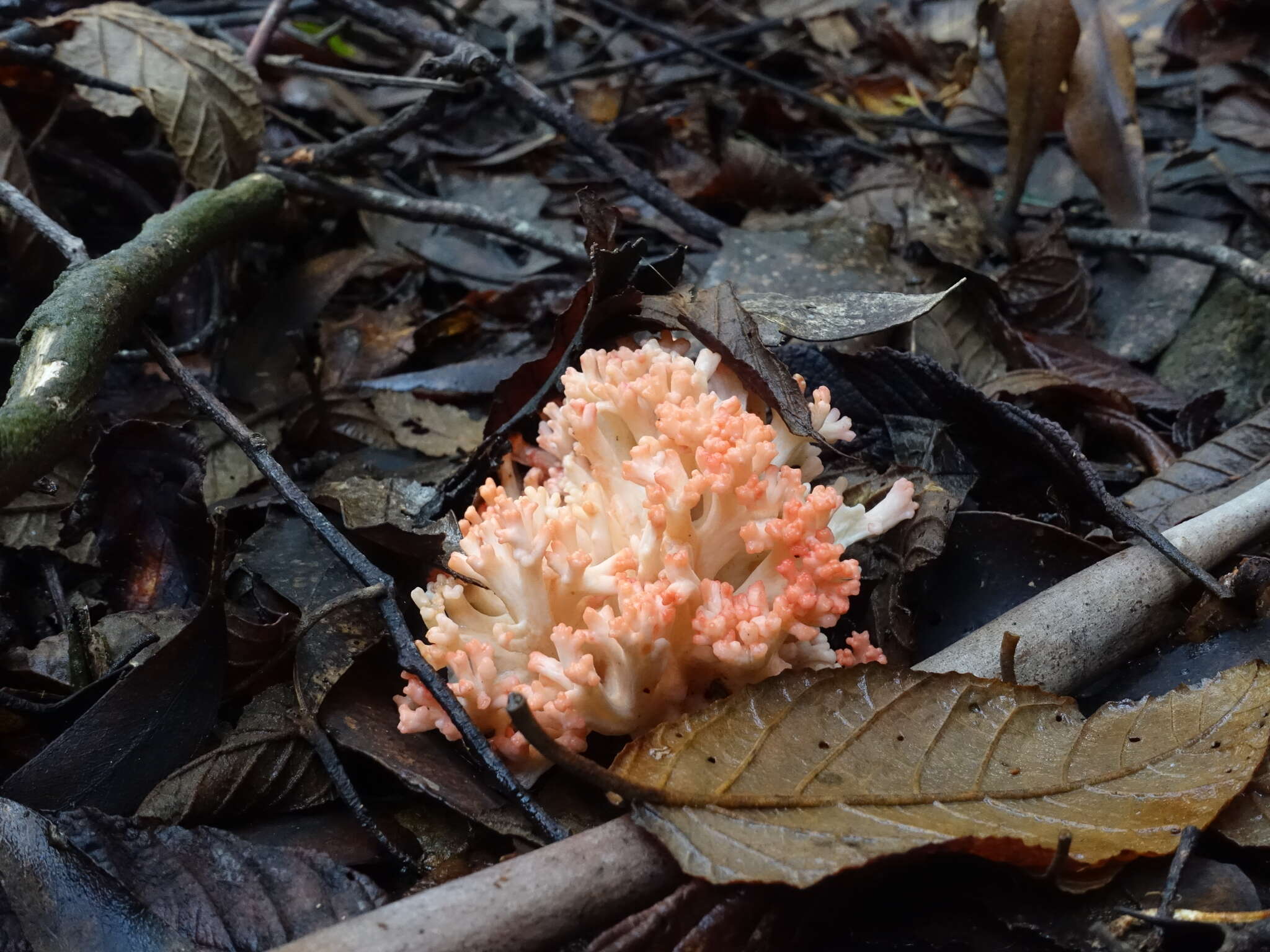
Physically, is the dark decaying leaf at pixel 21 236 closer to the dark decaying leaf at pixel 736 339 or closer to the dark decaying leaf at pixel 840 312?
the dark decaying leaf at pixel 736 339

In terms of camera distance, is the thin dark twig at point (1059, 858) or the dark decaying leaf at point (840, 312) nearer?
the thin dark twig at point (1059, 858)

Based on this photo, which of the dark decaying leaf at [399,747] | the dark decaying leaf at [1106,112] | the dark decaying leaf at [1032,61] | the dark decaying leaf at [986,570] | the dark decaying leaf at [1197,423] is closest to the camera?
the dark decaying leaf at [399,747]

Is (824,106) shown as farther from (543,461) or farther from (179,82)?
(543,461)

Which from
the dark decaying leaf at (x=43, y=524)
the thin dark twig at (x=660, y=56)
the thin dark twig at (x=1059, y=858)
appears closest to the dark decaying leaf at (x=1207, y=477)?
the thin dark twig at (x=1059, y=858)

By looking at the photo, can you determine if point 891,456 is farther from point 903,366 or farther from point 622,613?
point 622,613

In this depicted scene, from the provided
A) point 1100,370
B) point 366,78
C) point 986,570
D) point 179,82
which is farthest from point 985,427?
point 179,82

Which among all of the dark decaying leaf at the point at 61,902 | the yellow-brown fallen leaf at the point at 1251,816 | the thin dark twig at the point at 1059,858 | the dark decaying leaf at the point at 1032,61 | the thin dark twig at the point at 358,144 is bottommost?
the yellow-brown fallen leaf at the point at 1251,816

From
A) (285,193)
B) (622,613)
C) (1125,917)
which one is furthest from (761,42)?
(1125,917)
